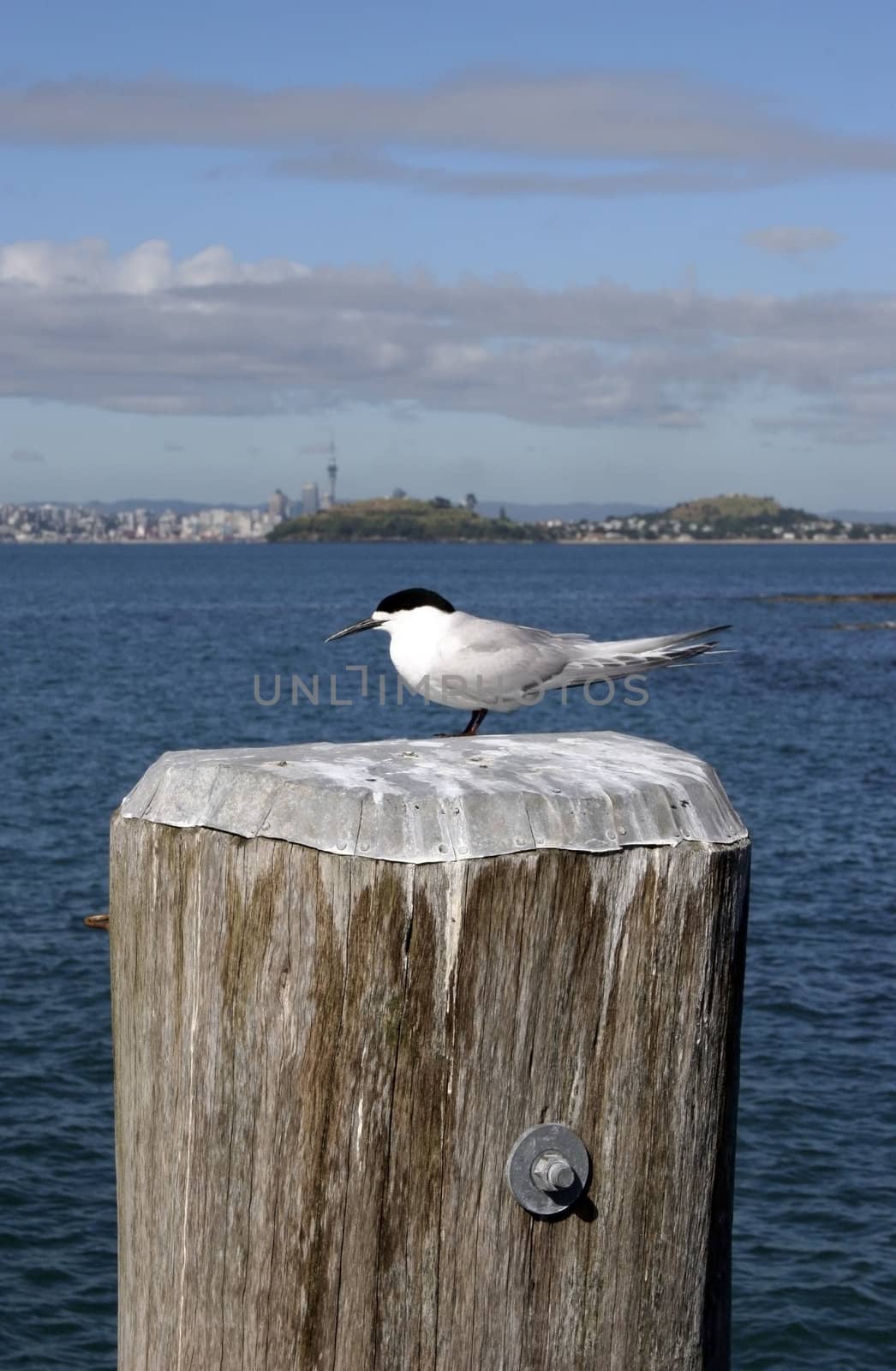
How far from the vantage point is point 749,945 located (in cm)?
2192

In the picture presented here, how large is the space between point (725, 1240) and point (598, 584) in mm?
149251

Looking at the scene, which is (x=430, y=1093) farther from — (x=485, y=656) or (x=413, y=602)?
(x=413, y=602)

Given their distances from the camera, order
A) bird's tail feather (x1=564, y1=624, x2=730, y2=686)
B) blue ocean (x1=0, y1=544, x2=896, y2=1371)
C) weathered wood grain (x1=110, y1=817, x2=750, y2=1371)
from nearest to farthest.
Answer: weathered wood grain (x1=110, y1=817, x2=750, y2=1371) → bird's tail feather (x1=564, y1=624, x2=730, y2=686) → blue ocean (x1=0, y1=544, x2=896, y2=1371)

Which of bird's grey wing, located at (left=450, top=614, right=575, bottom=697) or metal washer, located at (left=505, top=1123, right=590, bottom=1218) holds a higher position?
bird's grey wing, located at (left=450, top=614, right=575, bottom=697)

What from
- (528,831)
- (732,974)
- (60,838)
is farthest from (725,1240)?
(60,838)

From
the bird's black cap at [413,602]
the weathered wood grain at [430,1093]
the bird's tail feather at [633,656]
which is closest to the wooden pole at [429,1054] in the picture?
the weathered wood grain at [430,1093]

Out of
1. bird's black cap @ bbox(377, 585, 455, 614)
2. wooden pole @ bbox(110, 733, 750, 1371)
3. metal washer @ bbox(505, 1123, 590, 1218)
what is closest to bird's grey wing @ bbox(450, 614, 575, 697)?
bird's black cap @ bbox(377, 585, 455, 614)

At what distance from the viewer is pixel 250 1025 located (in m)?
2.55

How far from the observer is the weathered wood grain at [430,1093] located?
8.11ft

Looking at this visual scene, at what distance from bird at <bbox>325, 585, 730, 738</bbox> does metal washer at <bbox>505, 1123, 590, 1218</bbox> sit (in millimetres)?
2636

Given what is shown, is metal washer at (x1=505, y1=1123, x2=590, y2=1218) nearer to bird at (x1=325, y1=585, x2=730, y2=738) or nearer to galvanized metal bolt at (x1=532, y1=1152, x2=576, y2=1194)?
galvanized metal bolt at (x1=532, y1=1152, x2=576, y2=1194)

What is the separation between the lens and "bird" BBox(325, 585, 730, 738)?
521cm

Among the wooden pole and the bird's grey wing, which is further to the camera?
the bird's grey wing

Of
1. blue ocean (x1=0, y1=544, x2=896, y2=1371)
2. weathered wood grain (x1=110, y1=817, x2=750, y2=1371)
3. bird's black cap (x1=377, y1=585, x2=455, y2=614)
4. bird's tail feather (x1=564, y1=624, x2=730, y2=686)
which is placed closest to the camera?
weathered wood grain (x1=110, y1=817, x2=750, y2=1371)
